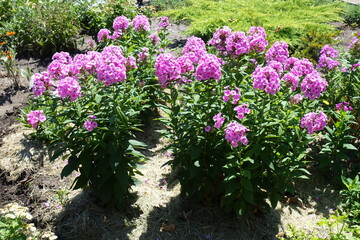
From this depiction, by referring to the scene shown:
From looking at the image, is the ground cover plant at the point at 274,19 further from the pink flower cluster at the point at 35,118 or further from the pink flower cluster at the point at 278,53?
the pink flower cluster at the point at 35,118

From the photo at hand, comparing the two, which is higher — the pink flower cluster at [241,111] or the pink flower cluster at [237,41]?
the pink flower cluster at [237,41]

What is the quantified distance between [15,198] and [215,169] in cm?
224

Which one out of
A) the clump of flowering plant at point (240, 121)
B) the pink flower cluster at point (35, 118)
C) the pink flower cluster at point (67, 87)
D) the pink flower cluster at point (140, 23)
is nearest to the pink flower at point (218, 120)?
the clump of flowering plant at point (240, 121)

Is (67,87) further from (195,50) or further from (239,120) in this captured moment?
(239,120)

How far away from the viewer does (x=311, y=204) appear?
13.5 feet

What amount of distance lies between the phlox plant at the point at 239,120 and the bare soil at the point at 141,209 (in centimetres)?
28

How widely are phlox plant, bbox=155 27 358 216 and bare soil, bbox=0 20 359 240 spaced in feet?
0.93

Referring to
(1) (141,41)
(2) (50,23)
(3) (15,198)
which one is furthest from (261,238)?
(2) (50,23)

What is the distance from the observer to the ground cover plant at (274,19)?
22.1 ft

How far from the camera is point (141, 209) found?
154 inches

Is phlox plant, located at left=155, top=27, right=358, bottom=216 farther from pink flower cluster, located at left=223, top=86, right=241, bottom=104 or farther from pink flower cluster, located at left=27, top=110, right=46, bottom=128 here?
pink flower cluster, located at left=27, top=110, right=46, bottom=128

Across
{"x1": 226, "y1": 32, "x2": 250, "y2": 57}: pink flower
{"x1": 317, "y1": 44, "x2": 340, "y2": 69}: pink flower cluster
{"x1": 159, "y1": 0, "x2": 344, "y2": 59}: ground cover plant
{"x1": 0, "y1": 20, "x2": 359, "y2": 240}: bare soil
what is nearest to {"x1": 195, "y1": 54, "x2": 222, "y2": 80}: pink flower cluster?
{"x1": 226, "y1": 32, "x2": 250, "y2": 57}: pink flower

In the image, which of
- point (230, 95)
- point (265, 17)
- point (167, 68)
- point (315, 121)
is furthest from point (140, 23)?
point (265, 17)

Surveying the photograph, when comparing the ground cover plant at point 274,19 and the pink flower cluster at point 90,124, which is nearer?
the pink flower cluster at point 90,124
